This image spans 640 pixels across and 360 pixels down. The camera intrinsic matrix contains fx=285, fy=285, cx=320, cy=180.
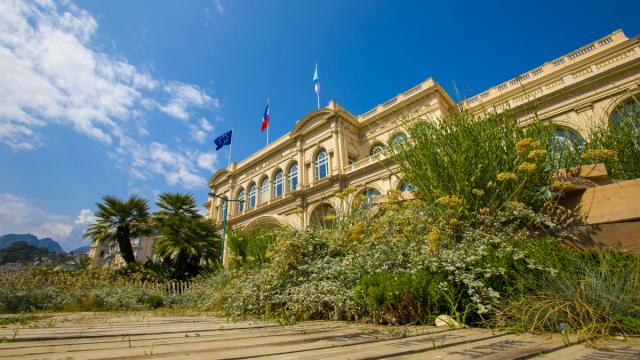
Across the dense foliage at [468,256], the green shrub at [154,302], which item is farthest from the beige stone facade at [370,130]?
the green shrub at [154,302]

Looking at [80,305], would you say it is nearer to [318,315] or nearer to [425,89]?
[318,315]

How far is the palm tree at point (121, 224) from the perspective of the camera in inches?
766

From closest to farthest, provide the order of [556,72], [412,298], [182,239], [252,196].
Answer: [412,298] < [556,72] < [182,239] < [252,196]

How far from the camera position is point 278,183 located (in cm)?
2491

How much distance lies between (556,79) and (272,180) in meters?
20.0

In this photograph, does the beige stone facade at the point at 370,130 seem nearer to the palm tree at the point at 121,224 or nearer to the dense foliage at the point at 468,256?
the dense foliage at the point at 468,256

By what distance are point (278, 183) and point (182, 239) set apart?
907 cm

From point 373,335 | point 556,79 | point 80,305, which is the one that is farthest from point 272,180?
point 373,335

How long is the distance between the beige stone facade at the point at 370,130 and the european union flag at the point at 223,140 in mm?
2237

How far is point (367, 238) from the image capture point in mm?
4809

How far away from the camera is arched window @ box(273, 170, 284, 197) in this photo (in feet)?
80.0

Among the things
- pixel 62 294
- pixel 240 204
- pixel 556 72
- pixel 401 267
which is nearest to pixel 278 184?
pixel 240 204

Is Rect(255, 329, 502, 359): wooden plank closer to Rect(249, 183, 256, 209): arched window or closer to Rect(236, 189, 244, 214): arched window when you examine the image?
Rect(249, 183, 256, 209): arched window

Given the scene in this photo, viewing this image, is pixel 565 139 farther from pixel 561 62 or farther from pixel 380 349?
pixel 561 62
